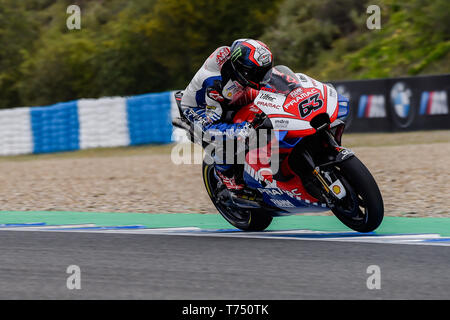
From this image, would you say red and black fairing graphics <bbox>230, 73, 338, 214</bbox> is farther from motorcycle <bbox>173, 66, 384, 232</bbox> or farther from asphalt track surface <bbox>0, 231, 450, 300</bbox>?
asphalt track surface <bbox>0, 231, 450, 300</bbox>

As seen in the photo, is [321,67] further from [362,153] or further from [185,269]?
[185,269]

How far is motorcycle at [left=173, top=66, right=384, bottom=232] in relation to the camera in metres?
5.72

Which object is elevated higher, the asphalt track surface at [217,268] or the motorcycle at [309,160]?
the motorcycle at [309,160]

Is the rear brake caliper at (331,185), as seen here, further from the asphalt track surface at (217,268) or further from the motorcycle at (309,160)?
A: the asphalt track surface at (217,268)

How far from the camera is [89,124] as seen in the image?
68.2 feet

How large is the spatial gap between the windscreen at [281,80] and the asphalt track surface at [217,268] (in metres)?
1.29

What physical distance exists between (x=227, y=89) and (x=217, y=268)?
5.94 feet

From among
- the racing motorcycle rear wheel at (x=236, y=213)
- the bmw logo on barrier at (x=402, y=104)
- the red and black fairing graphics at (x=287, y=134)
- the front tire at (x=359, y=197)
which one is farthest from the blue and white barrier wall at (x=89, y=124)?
the front tire at (x=359, y=197)

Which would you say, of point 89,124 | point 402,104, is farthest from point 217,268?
point 89,124

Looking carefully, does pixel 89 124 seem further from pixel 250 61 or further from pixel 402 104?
pixel 250 61

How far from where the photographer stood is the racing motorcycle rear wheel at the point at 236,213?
690 cm

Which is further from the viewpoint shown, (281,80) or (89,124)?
(89,124)
